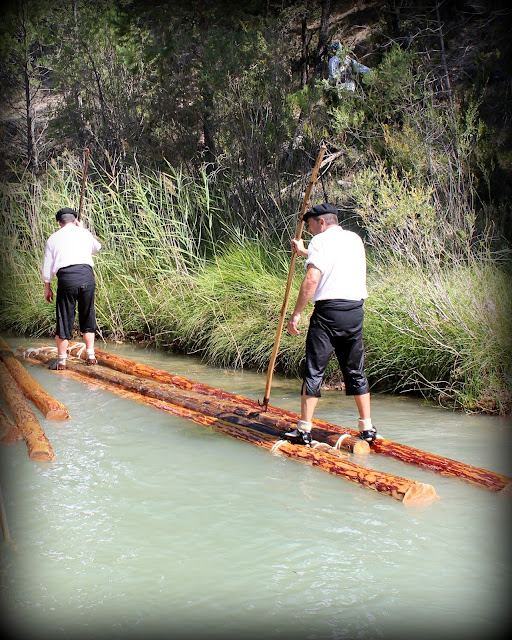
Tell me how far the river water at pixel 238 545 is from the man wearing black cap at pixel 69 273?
3.00 metres

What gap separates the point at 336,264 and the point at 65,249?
460 cm

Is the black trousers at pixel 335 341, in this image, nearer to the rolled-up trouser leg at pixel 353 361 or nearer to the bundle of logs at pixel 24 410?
the rolled-up trouser leg at pixel 353 361

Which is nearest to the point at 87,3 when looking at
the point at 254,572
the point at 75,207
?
the point at 75,207

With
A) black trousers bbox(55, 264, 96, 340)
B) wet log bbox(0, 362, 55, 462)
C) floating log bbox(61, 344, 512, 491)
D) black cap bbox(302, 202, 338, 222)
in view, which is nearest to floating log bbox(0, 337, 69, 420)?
wet log bbox(0, 362, 55, 462)

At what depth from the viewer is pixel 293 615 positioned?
3457 millimetres

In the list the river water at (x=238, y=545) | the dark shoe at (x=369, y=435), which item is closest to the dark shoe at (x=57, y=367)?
the river water at (x=238, y=545)

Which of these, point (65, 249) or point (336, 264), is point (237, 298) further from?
point (336, 264)

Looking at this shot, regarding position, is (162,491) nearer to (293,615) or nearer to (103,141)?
(293,615)

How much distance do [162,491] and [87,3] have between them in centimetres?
1532

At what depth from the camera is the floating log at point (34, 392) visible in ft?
22.6

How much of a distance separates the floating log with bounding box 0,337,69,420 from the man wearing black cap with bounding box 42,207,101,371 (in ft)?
2.34

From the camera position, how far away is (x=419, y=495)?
15.6 ft

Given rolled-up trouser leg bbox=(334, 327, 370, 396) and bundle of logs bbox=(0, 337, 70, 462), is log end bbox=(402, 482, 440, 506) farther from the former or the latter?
bundle of logs bbox=(0, 337, 70, 462)

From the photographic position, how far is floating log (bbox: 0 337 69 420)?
6.88 m
